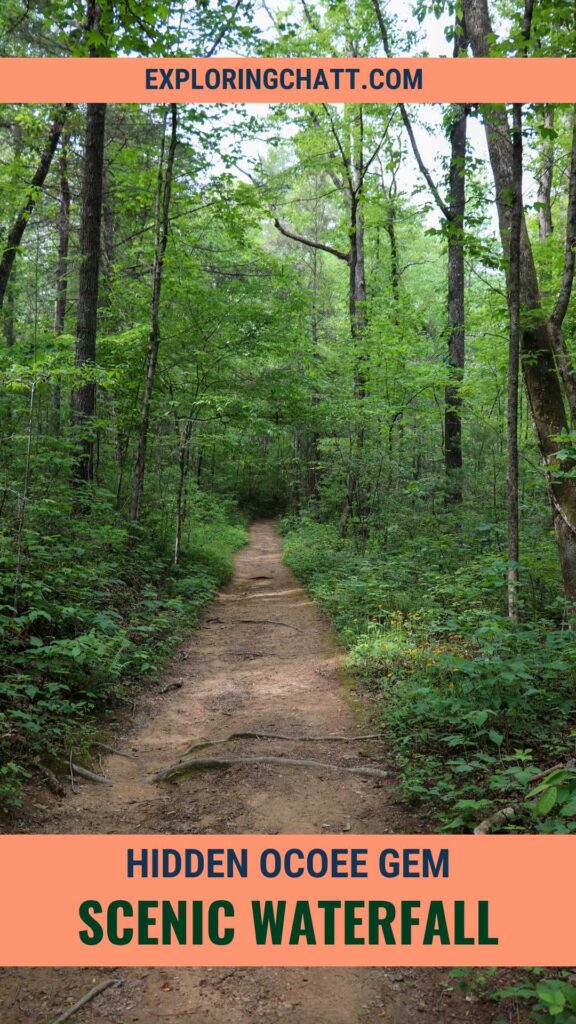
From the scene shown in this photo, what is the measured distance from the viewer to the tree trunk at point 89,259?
33.1 ft

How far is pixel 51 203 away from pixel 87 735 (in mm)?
17139

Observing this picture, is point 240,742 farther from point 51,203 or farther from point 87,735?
point 51,203

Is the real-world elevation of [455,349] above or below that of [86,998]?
above

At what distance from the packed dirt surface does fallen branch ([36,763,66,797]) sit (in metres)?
0.08

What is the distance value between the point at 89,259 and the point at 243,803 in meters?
9.57

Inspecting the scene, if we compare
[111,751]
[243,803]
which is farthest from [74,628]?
[243,803]

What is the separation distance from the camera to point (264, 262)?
12.9m

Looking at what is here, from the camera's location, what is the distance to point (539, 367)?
7402mm

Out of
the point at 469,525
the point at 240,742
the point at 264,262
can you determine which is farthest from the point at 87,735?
the point at 264,262

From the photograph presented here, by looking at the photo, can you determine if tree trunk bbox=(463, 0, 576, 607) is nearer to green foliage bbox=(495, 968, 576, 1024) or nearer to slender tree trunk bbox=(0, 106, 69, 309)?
green foliage bbox=(495, 968, 576, 1024)

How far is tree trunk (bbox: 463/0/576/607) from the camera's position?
7.12 m

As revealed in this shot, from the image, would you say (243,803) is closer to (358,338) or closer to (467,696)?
(467,696)

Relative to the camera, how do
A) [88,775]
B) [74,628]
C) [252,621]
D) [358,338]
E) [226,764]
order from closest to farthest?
[88,775], [226,764], [74,628], [252,621], [358,338]

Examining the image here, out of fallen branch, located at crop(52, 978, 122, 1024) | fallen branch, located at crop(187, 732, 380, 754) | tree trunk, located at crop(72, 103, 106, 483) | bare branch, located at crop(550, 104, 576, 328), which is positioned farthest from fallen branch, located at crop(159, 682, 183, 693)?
bare branch, located at crop(550, 104, 576, 328)
